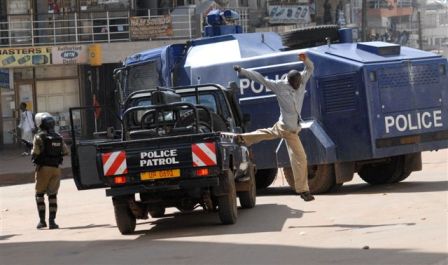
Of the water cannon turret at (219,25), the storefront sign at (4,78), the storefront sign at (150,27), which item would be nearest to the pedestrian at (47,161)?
the water cannon turret at (219,25)

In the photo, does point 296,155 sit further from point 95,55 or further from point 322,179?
point 95,55

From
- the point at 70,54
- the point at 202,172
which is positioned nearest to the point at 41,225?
the point at 202,172

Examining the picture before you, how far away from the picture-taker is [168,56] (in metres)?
18.3

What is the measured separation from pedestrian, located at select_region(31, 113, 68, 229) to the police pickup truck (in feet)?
3.50

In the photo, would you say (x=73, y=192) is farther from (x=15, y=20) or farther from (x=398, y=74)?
(x=15, y=20)

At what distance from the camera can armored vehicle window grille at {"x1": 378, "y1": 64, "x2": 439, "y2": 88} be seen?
15.8 metres

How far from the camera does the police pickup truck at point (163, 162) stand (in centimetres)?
1195

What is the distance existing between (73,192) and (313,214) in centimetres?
922

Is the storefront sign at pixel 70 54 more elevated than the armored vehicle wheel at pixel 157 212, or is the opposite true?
the storefront sign at pixel 70 54

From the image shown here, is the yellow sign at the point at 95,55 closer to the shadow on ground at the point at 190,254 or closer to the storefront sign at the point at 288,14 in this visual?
the storefront sign at the point at 288,14

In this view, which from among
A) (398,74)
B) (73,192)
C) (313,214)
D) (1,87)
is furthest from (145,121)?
(1,87)

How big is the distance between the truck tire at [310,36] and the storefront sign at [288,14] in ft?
84.0

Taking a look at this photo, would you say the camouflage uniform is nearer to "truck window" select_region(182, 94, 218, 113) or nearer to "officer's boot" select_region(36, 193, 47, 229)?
"officer's boot" select_region(36, 193, 47, 229)

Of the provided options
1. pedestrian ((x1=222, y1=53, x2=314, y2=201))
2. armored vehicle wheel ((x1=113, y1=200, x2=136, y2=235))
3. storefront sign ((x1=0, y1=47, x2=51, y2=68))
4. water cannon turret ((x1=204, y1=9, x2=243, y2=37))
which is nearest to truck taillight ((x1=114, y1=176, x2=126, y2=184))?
armored vehicle wheel ((x1=113, y1=200, x2=136, y2=235))
